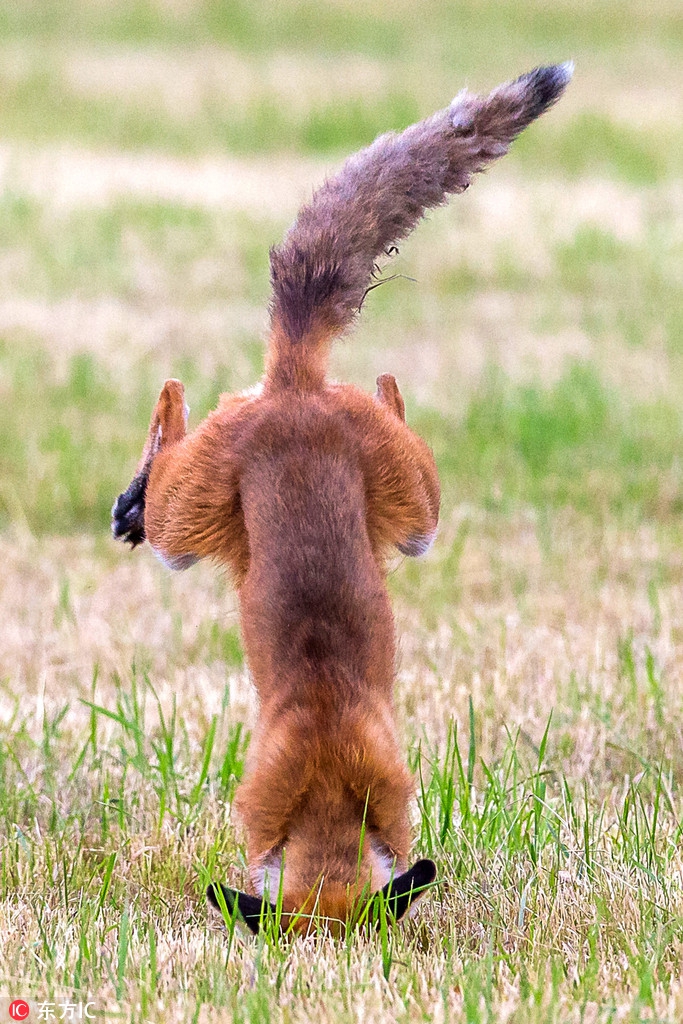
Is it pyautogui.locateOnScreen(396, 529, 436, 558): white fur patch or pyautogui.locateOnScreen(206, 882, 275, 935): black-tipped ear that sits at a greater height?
pyautogui.locateOnScreen(396, 529, 436, 558): white fur patch

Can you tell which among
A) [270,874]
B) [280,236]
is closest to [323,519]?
[270,874]

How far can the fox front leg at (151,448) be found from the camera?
3.95 metres

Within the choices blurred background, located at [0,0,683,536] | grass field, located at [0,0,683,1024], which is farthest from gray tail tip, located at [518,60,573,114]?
blurred background, located at [0,0,683,536]

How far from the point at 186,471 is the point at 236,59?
74.1 feet

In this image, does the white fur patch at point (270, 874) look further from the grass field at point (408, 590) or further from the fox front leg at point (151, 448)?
the fox front leg at point (151, 448)

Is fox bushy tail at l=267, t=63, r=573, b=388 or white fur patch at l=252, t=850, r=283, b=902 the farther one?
fox bushy tail at l=267, t=63, r=573, b=388

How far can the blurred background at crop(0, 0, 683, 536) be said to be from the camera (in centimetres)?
813

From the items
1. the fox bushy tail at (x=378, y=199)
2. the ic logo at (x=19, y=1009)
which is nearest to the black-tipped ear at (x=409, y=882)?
the ic logo at (x=19, y=1009)

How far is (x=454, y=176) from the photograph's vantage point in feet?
12.5

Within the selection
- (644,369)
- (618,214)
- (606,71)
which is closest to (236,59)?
(606,71)

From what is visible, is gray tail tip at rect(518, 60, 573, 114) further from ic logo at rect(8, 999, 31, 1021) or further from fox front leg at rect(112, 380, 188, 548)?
ic logo at rect(8, 999, 31, 1021)

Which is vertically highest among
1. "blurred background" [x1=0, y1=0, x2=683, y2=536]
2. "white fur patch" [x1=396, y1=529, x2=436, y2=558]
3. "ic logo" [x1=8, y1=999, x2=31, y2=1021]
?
"blurred background" [x1=0, y1=0, x2=683, y2=536]

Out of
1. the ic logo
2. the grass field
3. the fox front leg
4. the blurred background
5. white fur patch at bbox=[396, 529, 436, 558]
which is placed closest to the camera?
the ic logo

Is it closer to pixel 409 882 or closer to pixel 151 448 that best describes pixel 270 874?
pixel 409 882
